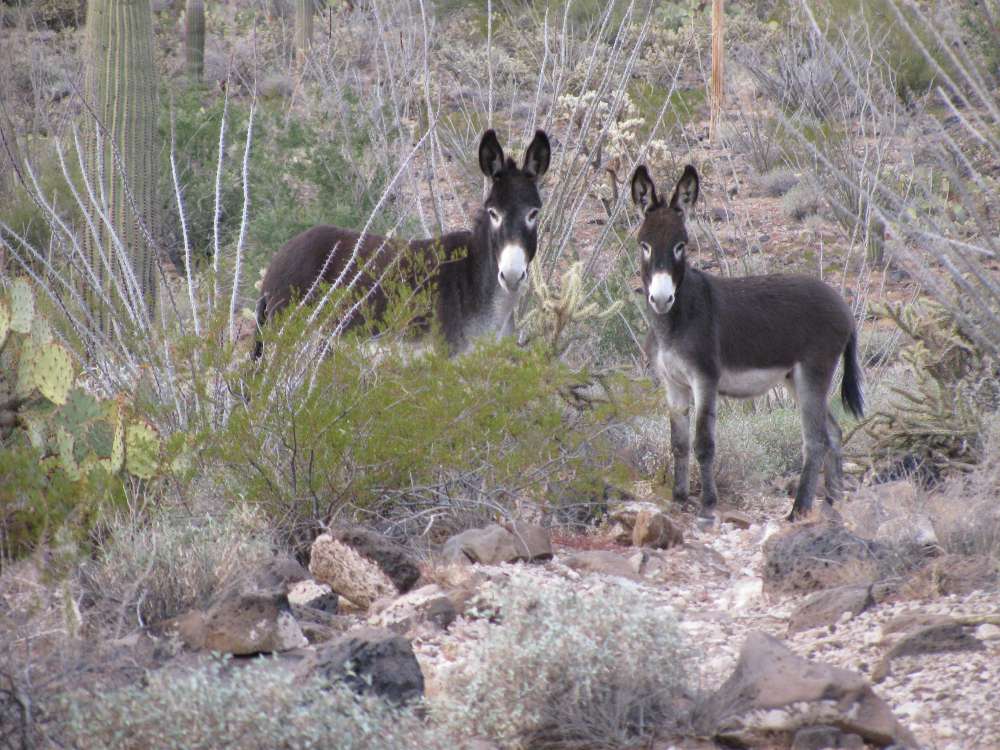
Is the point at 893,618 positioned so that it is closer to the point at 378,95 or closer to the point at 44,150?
the point at 378,95

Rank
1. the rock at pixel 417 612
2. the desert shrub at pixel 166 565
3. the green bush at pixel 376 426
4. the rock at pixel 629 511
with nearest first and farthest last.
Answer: the desert shrub at pixel 166 565 → the rock at pixel 417 612 → the green bush at pixel 376 426 → the rock at pixel 629 511

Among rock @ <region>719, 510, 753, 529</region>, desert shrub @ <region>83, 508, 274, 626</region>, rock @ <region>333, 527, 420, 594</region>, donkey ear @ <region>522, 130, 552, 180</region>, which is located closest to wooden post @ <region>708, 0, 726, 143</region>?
donkey ear @ <region>522, 130, 552, 180</region>

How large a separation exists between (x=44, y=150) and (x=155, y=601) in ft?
39.4

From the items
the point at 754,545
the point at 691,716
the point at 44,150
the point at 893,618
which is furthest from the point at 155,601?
the point at 44,150

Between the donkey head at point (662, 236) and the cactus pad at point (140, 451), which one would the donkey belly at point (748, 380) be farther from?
the cactus pad at point (140, 451)

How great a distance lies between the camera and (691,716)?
12.7 feet

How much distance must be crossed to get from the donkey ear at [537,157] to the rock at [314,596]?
10.7ft

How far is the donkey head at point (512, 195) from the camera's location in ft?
24.0

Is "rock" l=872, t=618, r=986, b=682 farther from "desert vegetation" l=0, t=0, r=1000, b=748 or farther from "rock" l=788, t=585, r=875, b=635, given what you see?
"rock" l=788, t=585, r=875, b=635

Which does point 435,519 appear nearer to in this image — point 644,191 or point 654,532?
point 654,532

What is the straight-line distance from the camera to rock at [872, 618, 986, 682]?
423cm

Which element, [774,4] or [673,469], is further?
[774,4]

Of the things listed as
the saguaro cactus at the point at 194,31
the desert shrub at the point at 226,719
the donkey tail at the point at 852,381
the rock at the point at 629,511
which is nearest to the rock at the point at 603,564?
the rock at the point at 629,511

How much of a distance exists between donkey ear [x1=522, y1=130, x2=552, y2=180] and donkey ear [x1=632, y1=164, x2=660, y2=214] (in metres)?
0.61
